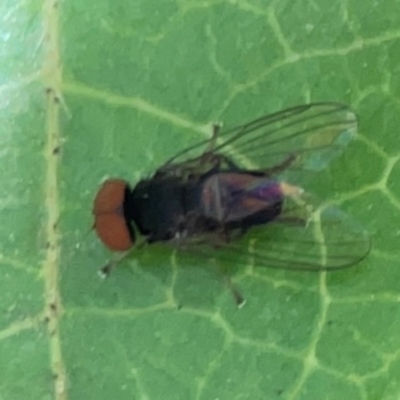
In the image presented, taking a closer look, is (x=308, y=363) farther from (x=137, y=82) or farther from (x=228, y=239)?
(x=137, y=82)

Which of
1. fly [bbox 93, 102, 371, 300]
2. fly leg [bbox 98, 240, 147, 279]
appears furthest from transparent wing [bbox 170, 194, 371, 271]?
fly leg [bbox 98, 240, 147, 279]

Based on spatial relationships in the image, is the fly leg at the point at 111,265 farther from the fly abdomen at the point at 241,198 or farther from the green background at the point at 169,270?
the fly abdomen at the point at 241,198

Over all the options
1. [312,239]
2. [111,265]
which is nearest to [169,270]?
[111,265]

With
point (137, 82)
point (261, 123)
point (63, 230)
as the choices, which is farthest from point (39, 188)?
point (261, 123)

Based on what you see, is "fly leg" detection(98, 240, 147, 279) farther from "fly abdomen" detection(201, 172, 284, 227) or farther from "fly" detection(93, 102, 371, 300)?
"fly abdomen" detection(201, 172, 284, 227)

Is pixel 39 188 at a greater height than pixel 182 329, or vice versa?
pixel 39 188

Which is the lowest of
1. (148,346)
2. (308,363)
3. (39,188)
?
(308,363)

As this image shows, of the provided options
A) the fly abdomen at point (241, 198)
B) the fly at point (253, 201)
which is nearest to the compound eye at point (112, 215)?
the fly at point (253, 201)
